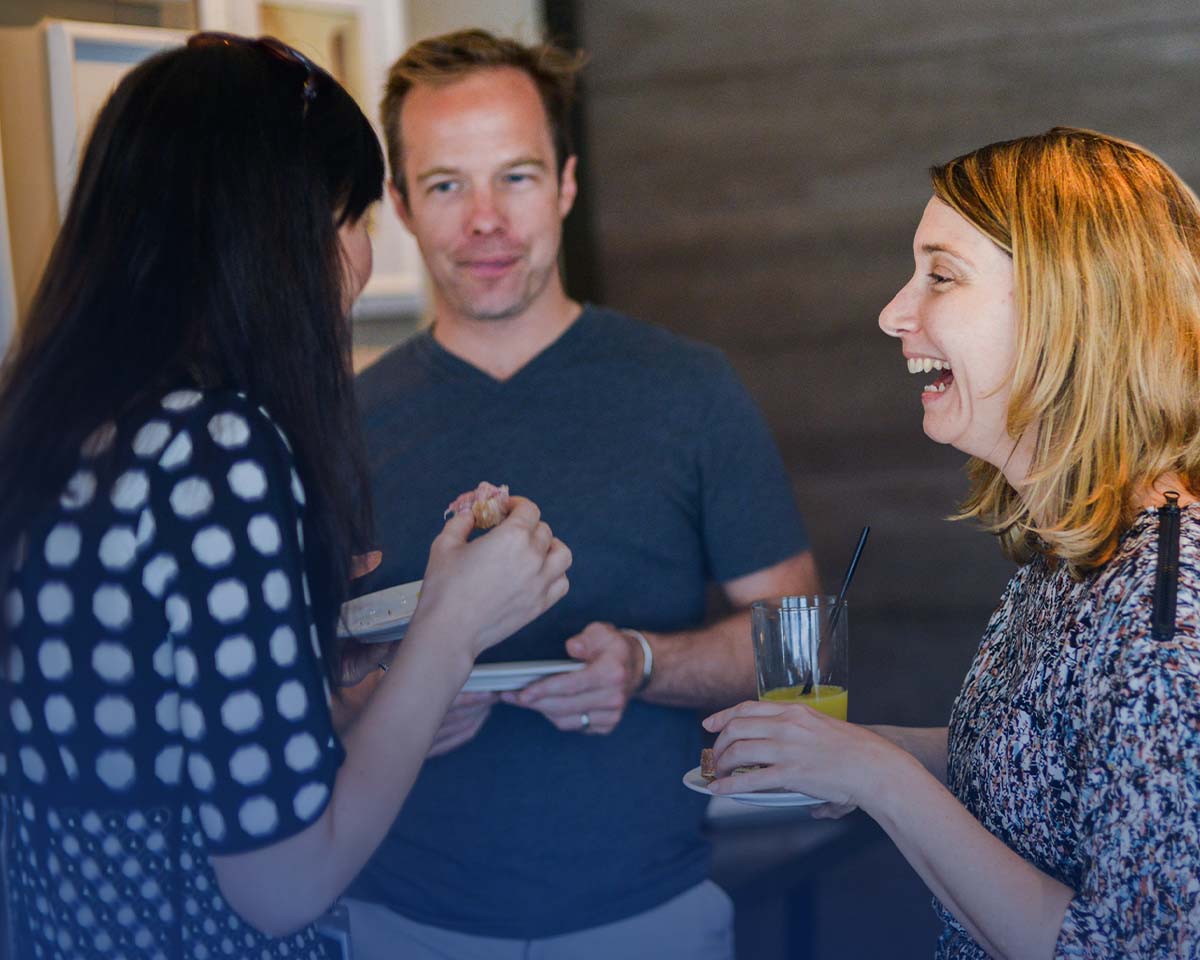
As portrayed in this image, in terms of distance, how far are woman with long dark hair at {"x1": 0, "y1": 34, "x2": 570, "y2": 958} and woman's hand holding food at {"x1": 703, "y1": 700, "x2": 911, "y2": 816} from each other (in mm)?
258

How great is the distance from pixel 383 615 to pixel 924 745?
63 centimetres

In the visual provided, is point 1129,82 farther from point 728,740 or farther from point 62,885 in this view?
point 62,885

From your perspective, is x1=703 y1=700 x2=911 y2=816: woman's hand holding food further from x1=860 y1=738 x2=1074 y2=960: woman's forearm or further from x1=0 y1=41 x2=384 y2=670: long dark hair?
x1=0 y1=41 x2=384 y2=670: long dark hair

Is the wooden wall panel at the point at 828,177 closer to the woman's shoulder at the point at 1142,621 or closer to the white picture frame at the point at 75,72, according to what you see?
the white picture frame at the point at 75,72

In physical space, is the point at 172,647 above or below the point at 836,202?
below

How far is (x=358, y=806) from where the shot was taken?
1028 millimetres

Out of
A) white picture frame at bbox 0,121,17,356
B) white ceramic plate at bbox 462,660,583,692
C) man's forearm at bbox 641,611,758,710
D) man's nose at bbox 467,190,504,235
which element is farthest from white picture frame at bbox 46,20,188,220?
man's forearm at bbox 641,611,758,710

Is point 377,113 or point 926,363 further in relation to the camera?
point 377,113

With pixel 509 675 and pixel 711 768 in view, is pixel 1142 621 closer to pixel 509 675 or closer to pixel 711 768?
pixel 711 768

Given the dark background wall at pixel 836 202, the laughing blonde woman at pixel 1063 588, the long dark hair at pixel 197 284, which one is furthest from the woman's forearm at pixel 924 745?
the dark background wall at pixel 836 202

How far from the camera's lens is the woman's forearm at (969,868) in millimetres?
1069

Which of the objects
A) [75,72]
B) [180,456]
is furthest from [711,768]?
[75,72]

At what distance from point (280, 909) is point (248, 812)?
109 millimetres

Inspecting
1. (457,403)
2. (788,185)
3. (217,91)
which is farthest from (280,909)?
(788,185)
